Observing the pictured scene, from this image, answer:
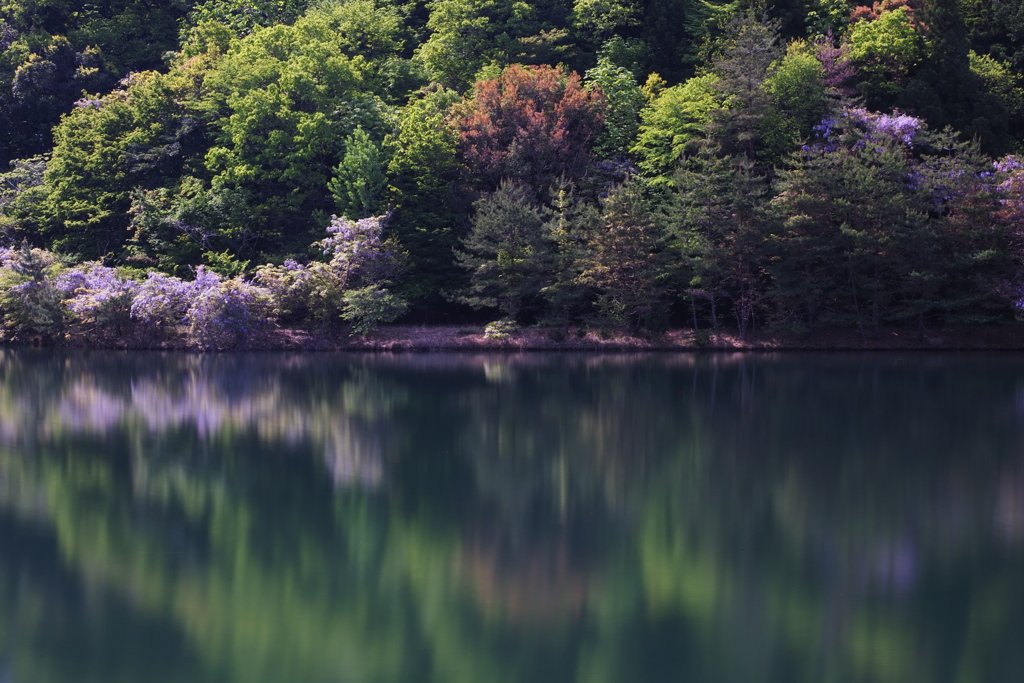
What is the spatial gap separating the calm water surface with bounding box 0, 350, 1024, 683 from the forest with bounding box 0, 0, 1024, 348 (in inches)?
582

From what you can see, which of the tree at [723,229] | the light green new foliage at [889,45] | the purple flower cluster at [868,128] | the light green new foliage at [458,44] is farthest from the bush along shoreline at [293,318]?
the light green new foliage at [458,44]

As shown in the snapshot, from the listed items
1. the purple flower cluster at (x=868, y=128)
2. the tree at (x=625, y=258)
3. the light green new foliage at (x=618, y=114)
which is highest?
the light green new foliage at (x=618, y=114)

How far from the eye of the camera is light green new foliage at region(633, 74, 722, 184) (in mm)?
36094

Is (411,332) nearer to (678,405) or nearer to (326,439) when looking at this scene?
(678,405)

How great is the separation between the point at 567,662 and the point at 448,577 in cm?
200

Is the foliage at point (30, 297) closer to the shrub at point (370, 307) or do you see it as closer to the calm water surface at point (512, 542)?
the shrub at point (370, 307)

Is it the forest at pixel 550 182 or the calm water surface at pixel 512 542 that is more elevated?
the forest at pixel 550 182

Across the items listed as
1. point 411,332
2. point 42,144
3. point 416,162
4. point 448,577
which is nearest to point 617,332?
point 411,332

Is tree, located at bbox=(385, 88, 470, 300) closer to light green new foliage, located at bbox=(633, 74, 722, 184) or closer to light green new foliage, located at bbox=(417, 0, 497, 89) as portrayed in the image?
light green new foliage, located at bbox=(417, 0, 497, 89)

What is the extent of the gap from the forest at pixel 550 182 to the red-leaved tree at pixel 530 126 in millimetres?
122

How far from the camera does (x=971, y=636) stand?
23.2 feet

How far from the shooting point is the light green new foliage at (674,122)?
36.1m

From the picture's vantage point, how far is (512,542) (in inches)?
369

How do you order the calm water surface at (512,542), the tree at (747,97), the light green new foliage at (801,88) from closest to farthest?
the calm water surface at (512,542)
the tree at (747,97)
the light green new foliage at (801,88)
